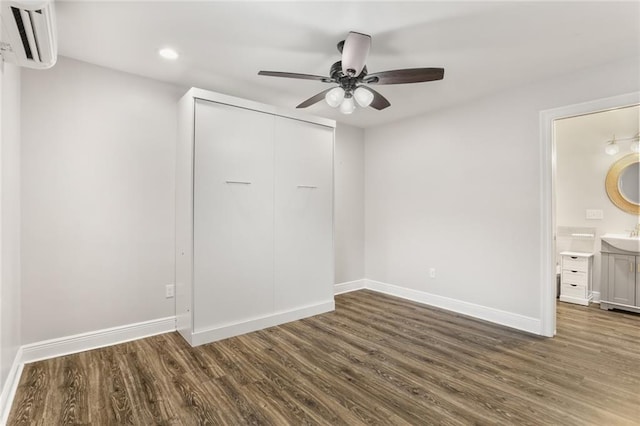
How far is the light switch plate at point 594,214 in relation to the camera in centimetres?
431

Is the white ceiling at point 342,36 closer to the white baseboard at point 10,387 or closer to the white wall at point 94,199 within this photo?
the white wall at point 94,199

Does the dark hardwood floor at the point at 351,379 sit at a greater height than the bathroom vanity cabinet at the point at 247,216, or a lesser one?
lesser

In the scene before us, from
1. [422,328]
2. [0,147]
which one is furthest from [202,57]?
[422,328]

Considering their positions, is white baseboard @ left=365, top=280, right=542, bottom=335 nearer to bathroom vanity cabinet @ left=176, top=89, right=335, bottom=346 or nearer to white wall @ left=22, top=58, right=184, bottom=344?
bathroom vanity cabinet @ left=176, top=89, right=335, bottom=346

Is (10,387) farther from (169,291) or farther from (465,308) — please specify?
(465,308)

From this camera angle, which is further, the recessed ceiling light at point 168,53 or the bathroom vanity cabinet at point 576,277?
the bathroom vanity cabinet at point 576,277

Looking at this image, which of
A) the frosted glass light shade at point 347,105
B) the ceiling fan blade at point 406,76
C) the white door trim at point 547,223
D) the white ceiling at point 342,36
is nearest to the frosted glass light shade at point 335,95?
the frosted glass light shade at point 347,105

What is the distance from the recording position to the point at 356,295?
14.9 ft

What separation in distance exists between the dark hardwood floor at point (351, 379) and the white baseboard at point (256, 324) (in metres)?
0.08

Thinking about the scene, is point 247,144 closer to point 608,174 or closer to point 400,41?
point 400,41

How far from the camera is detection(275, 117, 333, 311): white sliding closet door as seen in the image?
3.43 metres

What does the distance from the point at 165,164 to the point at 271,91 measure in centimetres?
139

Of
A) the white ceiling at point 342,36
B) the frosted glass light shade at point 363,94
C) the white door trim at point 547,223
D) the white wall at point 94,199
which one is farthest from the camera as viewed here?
the white door trim at point 547,223

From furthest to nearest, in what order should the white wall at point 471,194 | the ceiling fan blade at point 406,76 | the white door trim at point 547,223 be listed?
the white wall at point 471,194 → the white door trim at point 547,223 → the ceiling fan blade at point 406,76
